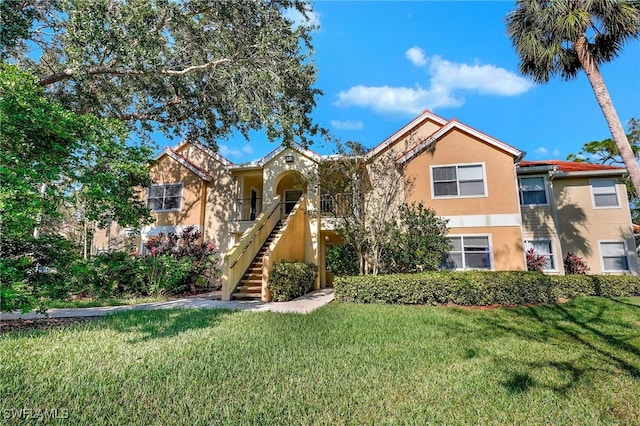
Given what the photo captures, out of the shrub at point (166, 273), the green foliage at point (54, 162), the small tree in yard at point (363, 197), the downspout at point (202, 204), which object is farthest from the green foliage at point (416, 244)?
the downspout at point (202, 204)

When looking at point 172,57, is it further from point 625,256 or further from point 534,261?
point 625,256

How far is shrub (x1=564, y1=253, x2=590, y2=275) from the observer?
15164mm

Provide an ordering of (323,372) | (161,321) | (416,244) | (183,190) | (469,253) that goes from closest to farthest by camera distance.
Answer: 1. (323,372)
2. (161,321)
3. (416,244)
4. (469,253)
5. (183,190)

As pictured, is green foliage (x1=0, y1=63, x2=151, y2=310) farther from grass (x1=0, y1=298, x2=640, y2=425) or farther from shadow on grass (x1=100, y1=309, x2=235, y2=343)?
shadow on grass (x1=100, y1=309, x2=235, y2=343)

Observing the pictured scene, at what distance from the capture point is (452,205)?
13.4 meters

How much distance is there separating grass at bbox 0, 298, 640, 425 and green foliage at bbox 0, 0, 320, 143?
7.75m

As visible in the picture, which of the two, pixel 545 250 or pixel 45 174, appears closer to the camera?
pixel 45 174

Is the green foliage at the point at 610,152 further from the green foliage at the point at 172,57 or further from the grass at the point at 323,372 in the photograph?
the green foliage at the point at 172,57

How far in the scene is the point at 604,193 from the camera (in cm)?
1579

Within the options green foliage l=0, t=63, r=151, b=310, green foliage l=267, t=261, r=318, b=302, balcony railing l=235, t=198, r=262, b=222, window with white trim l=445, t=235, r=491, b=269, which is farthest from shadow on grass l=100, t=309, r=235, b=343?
window with white trim l=445, t=235, r=491, b=269

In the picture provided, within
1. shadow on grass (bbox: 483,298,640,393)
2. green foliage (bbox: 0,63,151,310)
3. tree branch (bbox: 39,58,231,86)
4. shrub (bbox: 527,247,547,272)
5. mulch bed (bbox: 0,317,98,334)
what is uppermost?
tree branch (bbox: 39,58,231,86)

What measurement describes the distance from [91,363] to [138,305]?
6.39 meters

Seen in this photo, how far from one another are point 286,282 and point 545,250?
13.6 meters

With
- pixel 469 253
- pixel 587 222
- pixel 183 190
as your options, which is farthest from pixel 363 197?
pixel 587 222
